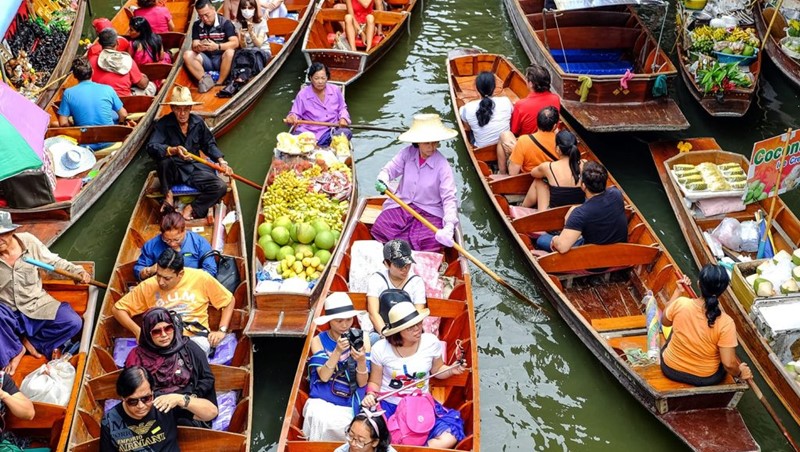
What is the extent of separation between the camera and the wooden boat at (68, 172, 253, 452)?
5.39m

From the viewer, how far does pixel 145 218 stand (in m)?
7.99

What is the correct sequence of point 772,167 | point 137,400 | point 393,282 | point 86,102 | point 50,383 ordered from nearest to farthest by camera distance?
point 137,400, point 50,383, point 393,282, point 772,167, point 86,102

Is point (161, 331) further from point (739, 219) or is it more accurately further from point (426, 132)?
point (739, 219)

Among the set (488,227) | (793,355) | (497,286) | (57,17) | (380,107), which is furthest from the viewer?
(57,17)

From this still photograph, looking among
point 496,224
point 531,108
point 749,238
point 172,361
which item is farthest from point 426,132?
point 749,238

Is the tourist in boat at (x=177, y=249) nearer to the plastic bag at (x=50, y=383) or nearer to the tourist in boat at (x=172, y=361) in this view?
the plastic bag at (x=50, y=383)

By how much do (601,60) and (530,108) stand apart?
10.4 ft

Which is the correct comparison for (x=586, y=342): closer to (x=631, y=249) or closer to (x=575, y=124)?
(x=631, y=249)

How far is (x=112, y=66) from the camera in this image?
384 inches

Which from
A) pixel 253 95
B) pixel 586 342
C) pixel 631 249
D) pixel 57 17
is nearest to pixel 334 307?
pixel 586 342

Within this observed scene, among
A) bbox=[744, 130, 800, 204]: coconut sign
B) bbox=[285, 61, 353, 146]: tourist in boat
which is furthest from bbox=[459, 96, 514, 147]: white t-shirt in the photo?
bbox=[744, 130, 800, 204]: coconut sign

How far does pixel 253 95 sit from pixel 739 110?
607 cm

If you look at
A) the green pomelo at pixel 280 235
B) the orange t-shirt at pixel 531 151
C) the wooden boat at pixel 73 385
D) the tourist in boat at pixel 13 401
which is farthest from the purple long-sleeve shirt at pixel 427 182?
the tourist in boat at pixel 13 401

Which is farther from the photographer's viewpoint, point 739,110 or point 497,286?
point 739,110
